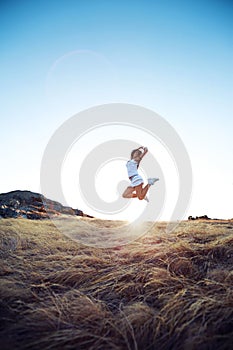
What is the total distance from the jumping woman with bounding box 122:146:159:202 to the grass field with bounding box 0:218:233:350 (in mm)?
2448

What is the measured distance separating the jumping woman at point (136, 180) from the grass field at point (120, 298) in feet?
8.03

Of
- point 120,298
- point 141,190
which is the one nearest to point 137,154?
point 141,190

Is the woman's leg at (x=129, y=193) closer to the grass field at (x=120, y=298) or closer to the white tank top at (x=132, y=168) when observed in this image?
the white tank top at (x=132, y=168)

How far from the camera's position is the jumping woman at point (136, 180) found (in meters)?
6.29

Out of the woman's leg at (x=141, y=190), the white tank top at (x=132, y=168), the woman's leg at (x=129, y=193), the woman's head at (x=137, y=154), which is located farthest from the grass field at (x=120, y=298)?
the woman's head at (x=137, y=154)

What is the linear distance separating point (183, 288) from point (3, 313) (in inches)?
67.4

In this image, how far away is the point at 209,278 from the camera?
8.84 ft

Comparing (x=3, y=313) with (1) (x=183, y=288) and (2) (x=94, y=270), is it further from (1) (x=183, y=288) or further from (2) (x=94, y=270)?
(1) (x=183, y=288)

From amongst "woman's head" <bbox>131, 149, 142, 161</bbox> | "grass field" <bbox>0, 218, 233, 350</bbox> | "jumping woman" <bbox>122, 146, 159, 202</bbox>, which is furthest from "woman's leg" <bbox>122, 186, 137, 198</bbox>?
"grass field" <bbox>0, 218, 233, 350</bbox>

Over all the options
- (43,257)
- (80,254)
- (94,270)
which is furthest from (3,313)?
(80,254)

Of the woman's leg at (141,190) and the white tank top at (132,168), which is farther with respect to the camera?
the white tank top at (132,168)

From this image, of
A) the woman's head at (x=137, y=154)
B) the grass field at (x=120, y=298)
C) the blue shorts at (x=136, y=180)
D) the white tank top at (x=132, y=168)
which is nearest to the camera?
the grass field at (x=120, y=298)

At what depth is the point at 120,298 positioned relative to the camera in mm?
2467

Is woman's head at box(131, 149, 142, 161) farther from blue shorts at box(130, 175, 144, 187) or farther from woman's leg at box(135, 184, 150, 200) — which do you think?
woman's leg at box(135, 184, 150, 200)
